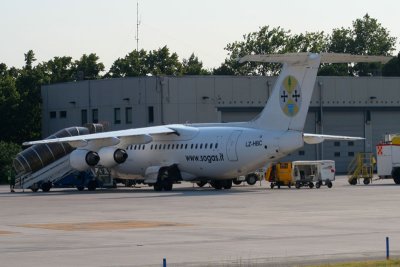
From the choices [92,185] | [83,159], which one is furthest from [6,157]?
[83,159]

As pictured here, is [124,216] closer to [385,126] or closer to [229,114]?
[229,114]

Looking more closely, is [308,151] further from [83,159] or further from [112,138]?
[83,159]

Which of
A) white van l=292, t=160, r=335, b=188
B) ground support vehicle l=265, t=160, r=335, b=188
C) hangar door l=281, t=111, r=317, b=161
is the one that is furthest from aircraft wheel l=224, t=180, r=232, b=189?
hangar door l=281, t=111, r=317, b=161

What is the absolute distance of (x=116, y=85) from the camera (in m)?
79.2

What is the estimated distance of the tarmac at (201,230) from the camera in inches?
953

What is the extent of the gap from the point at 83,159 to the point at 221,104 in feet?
66.3

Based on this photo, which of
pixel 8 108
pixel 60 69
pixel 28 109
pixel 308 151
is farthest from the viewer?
pixel 60 69

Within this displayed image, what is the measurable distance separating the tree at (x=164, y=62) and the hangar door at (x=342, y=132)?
45.9 metres

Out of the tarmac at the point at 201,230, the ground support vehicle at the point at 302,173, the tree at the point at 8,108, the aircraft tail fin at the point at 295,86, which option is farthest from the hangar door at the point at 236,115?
the tarmac at the point at 201,230

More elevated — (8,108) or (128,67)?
(128,67)

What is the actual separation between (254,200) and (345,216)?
10.9 meters

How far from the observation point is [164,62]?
5108 inches

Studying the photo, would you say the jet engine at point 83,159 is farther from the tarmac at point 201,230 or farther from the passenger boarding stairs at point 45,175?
the tarmac at point 201,230

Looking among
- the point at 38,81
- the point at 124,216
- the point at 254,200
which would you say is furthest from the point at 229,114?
the point at 124,216
